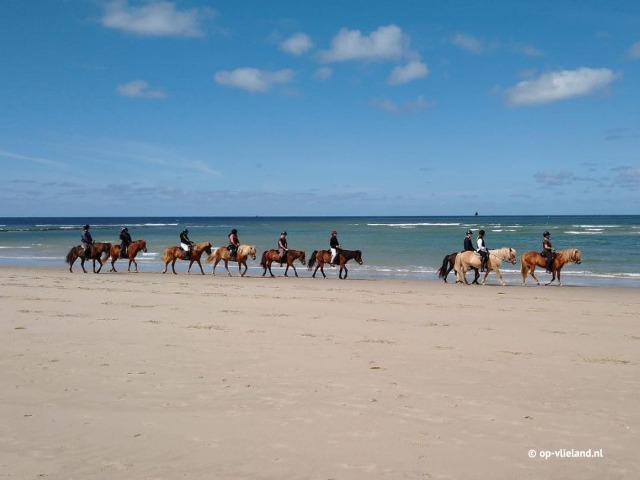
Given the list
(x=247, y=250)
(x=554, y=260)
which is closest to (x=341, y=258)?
(x=247, y=250)

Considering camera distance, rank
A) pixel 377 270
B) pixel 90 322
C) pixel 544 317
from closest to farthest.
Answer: pixel 90 322, pixel 544 317, pixel 377 270

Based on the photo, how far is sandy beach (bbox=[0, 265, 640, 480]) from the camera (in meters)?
4.53

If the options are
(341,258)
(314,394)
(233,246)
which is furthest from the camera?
(233,246)

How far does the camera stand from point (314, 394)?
6172 mm

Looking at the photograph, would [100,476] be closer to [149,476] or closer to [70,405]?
[149,476]

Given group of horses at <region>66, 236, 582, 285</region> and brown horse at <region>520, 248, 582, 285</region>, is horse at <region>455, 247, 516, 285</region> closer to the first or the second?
group of horses at <region>66, 236, 582, 285</region>

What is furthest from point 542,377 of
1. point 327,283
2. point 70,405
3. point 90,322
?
point 327,283

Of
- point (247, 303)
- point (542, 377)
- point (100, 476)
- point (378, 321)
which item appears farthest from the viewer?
point (247, 303)

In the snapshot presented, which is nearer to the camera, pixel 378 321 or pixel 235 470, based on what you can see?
pixel 235 470

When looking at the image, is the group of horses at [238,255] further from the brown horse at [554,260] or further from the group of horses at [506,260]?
the brown horse at [554,260]

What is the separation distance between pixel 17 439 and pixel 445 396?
4271mm

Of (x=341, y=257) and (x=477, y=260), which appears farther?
(x=341, y=257)

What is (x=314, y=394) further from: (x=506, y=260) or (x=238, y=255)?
(x=238, y=255)

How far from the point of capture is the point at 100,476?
422 cm
